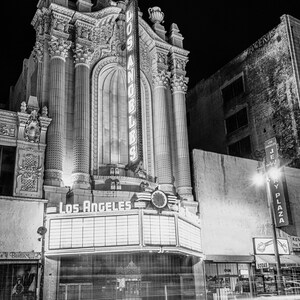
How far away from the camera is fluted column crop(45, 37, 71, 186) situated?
24.1m

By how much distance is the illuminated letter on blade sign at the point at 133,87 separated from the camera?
25.5 meters

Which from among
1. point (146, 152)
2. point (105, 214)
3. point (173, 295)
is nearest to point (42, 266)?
point (105, 214)

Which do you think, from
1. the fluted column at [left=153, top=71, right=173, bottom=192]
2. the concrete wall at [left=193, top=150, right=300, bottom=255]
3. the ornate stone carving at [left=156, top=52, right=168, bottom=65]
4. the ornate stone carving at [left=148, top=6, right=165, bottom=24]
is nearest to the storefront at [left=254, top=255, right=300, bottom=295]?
the concrete wall at [left=193, top=150, right=300, bottom=255]

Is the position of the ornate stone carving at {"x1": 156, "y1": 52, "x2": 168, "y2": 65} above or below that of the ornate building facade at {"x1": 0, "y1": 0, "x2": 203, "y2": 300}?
above

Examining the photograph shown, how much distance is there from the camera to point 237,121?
40750 millimetres

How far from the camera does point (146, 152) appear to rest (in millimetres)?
28688

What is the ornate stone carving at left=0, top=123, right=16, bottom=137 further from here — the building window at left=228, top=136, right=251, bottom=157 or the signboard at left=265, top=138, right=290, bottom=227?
the building window at left=228, top=136, right=251, bottom=157

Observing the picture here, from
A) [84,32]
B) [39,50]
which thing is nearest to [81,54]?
[84,32]

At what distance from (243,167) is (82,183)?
12367mm

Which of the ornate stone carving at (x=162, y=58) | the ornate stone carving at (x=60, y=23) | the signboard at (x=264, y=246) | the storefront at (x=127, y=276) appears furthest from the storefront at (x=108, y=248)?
the ornate stone carving at (x=162, y=58)

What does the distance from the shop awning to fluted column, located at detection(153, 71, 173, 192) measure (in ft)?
24.8

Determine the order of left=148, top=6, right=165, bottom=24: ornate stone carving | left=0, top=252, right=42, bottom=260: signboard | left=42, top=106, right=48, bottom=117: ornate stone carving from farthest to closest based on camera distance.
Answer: left=148, top=6, right=165, bottom=24: ornate stone carving
left=42, top=106, right=48, bottom=117: ornate stone carving
left=0, top=252, right=42, bottom=260: signboard

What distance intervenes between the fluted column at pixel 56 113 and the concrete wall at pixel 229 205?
9280 mm

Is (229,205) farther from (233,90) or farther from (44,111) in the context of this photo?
(233,90)
